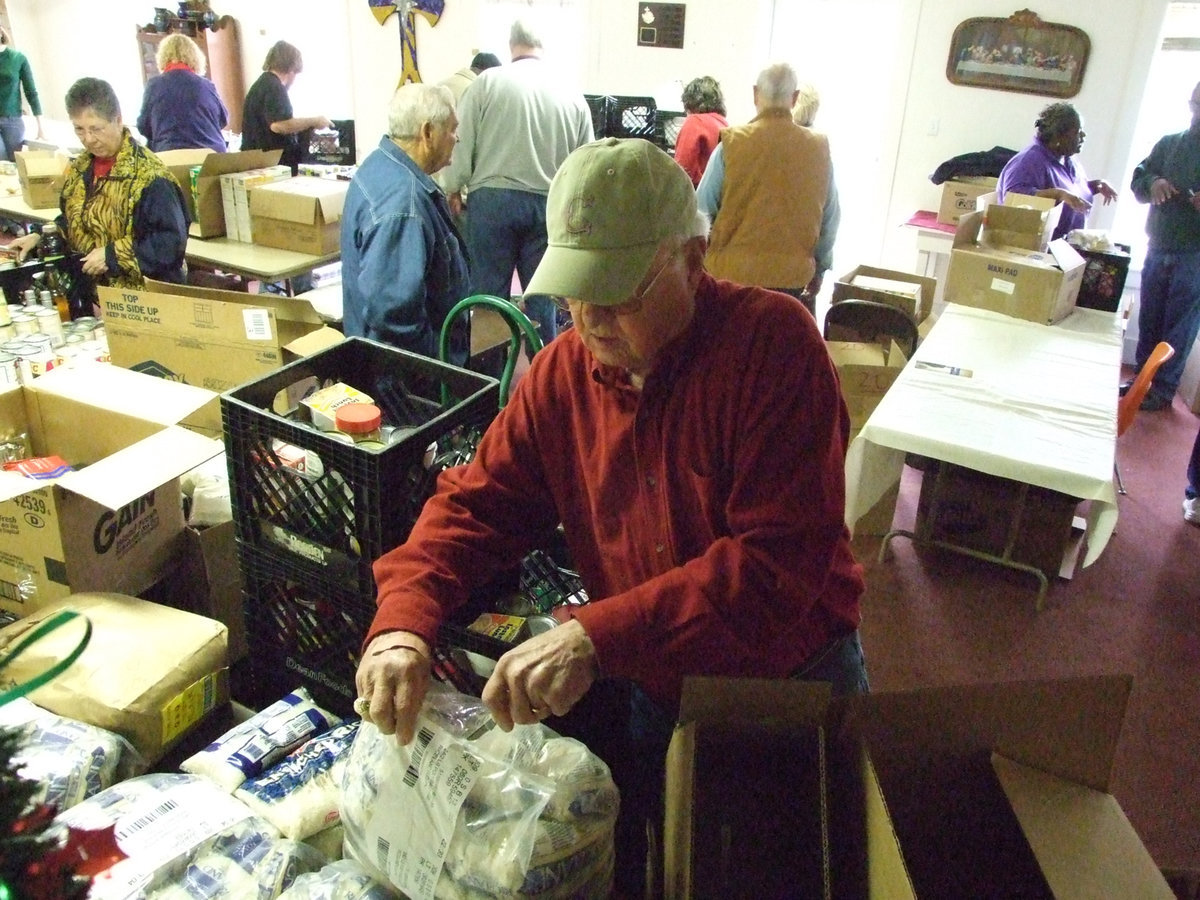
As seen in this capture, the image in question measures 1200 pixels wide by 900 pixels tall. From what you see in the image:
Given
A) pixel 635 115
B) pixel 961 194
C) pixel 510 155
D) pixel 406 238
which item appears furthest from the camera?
pixel 635 115

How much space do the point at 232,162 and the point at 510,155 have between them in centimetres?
126

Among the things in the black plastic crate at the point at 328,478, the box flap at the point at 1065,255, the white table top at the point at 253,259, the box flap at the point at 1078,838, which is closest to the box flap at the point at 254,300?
the white table top at the point at 253,259

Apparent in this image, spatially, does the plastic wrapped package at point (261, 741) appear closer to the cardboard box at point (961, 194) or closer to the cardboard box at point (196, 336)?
the cardboard box at point (196, 336)

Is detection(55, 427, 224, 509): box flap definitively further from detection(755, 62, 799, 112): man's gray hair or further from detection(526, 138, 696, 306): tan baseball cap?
detection(755, 62, 799, 112): man's gray hair

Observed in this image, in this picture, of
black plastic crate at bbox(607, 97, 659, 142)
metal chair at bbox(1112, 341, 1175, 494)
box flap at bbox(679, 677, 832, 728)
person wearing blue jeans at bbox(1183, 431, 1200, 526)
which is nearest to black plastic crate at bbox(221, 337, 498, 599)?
box flap at bbox(679, 677, 832, 728)

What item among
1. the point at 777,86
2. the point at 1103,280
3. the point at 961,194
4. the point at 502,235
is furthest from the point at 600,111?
the point at 1103,280

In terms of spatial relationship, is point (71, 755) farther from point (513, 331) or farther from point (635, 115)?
point (635, 115)

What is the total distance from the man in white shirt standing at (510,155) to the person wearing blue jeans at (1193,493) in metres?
2.71

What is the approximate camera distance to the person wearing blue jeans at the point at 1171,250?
4324 millimetres

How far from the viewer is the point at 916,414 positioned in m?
2.66

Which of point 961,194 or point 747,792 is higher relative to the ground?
point 961,194

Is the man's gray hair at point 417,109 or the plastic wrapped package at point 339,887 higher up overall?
the man's gray hair at point 417,109

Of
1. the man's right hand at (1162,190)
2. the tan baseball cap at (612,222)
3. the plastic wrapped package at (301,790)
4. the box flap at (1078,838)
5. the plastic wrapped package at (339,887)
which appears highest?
the tan baseball cap at (612,222)

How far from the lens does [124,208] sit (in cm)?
301
